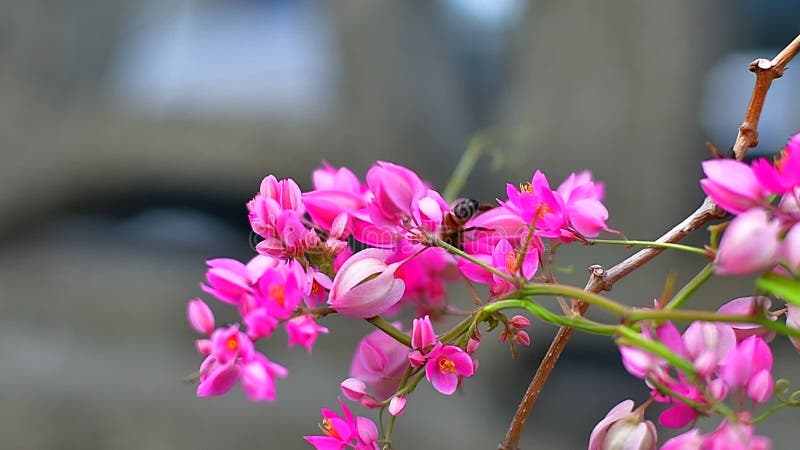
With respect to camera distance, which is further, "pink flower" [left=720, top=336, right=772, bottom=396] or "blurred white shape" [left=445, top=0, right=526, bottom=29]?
"blurred white shape" [left=445, top=0, right=526, bottom=29]

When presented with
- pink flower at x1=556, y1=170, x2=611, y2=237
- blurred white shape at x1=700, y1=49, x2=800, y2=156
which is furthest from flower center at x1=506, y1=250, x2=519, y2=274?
blurred white shape at x1=700, y1=49, x2=800, y2=156

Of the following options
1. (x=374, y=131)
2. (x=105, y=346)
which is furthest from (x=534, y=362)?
(x=105, y=346)

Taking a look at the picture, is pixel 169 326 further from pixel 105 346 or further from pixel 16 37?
pixel 16 37

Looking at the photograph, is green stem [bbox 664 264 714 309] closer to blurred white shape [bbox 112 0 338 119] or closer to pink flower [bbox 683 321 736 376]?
pink flower [bbox 683 321 736 376]

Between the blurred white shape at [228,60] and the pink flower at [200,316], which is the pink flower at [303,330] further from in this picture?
the blurred white shape at [228,60]

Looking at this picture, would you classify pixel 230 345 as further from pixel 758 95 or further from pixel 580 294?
pixel 758 95

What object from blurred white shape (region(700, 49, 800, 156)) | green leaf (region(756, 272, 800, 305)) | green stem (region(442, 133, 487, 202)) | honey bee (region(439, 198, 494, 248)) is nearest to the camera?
green leaf (region(756, 272, 800, 305))

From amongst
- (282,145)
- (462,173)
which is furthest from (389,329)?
(282,145)
